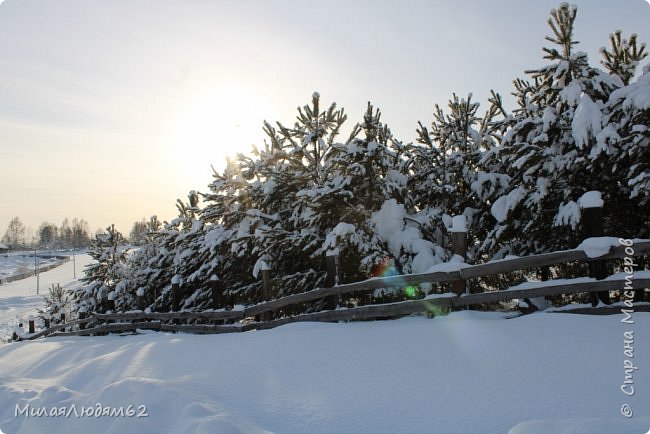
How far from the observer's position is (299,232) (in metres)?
10.8

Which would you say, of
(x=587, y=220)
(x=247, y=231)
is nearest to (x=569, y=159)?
(x=587, y=220)

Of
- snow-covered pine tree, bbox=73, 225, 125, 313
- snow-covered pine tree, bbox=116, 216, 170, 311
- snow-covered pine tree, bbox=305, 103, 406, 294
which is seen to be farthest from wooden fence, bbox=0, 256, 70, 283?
snow-covered pine tree, bbox=305, 103, 406, 294

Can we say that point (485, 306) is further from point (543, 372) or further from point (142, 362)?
point (142, 362)

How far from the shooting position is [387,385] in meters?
4.60

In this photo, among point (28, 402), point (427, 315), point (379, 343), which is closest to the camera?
point (28, 402)

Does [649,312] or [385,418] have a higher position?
[649,312]

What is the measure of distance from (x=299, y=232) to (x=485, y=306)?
177 inches

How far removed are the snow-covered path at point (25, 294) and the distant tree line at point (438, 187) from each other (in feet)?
152

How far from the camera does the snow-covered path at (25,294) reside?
63181 mm

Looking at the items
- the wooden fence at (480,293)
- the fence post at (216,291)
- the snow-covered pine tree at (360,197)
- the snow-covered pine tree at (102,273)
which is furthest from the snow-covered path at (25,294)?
the wooden fence at (480,293)

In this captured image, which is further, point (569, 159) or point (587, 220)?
point (569, 159)

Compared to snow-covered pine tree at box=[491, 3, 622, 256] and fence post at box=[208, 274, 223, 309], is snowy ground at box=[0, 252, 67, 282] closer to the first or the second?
fence post at box=[208, 274, 223, 309]

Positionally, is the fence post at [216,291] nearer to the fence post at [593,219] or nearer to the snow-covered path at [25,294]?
the fence post at [593,219]

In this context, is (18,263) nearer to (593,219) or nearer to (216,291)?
(216,291)
